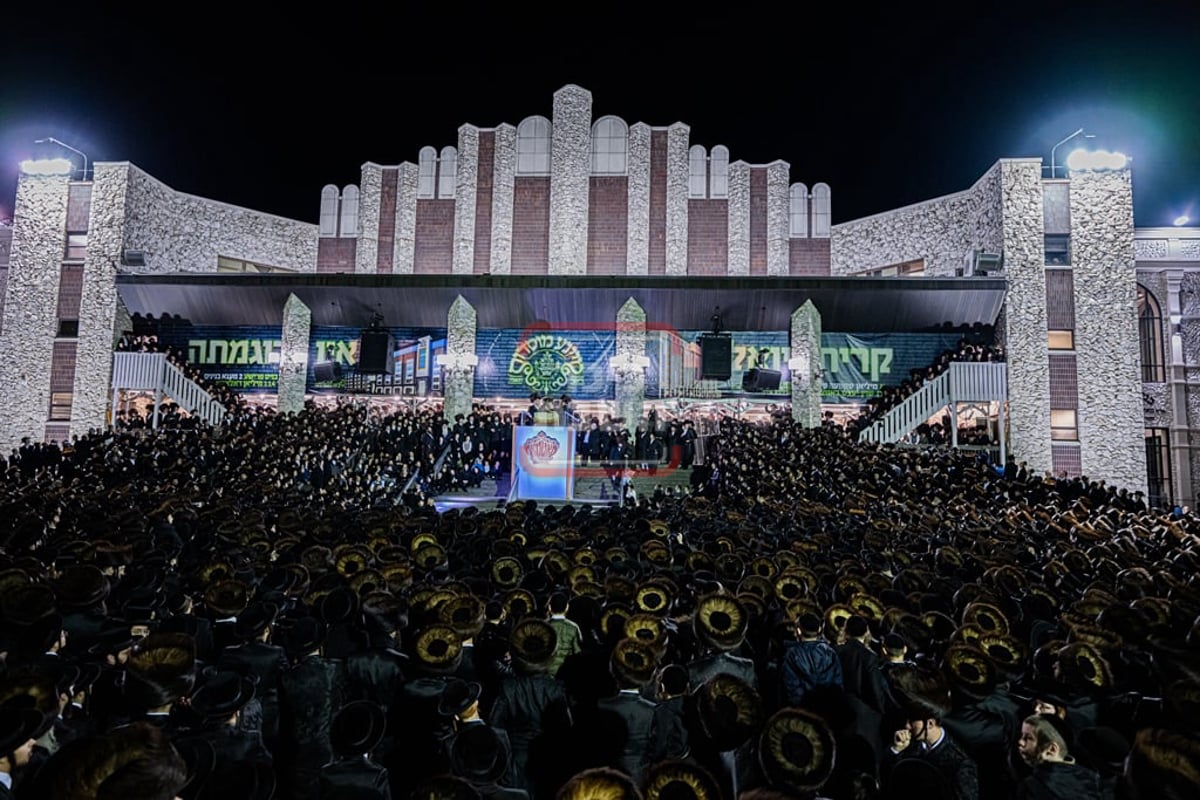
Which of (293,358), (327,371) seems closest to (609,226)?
(327,371)

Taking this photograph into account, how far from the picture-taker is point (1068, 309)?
2062cm

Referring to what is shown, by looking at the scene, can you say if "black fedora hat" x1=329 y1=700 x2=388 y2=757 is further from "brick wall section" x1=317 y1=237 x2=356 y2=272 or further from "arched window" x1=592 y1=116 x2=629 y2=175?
"brick wall section" x1=317 y1=237 x2=356 y2=272

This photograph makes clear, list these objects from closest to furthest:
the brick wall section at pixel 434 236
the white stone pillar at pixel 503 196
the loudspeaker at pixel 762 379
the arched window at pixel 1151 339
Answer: the loudspeaker at pixel 762 379 → the arched window at pixel 1151 339 → the white stone pillar at pixel 503 196 → the brick wall section at pixel 434 236

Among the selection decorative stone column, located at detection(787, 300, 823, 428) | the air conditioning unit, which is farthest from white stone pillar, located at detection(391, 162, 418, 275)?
the air conditioning unit

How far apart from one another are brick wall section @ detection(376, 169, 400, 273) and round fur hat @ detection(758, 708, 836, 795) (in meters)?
25.2

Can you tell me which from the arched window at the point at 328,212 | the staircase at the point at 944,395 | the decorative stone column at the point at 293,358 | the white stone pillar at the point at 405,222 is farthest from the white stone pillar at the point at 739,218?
the arched window at the point at 328,212

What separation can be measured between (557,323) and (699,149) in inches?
353

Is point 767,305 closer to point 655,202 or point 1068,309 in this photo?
point 655,202

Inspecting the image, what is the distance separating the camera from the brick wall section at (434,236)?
82.0ft

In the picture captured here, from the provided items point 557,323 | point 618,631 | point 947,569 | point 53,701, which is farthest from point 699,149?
point 53,701

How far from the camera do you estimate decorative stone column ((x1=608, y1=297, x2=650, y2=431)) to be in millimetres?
21141

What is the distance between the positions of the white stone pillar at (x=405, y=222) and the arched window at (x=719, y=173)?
37.0ft

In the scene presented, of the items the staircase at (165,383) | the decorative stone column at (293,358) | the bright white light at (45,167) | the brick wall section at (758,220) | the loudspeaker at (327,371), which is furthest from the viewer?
the brick wall section at (758,220)

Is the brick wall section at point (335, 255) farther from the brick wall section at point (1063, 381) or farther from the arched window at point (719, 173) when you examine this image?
the brick wall section at point (1063, 381)
